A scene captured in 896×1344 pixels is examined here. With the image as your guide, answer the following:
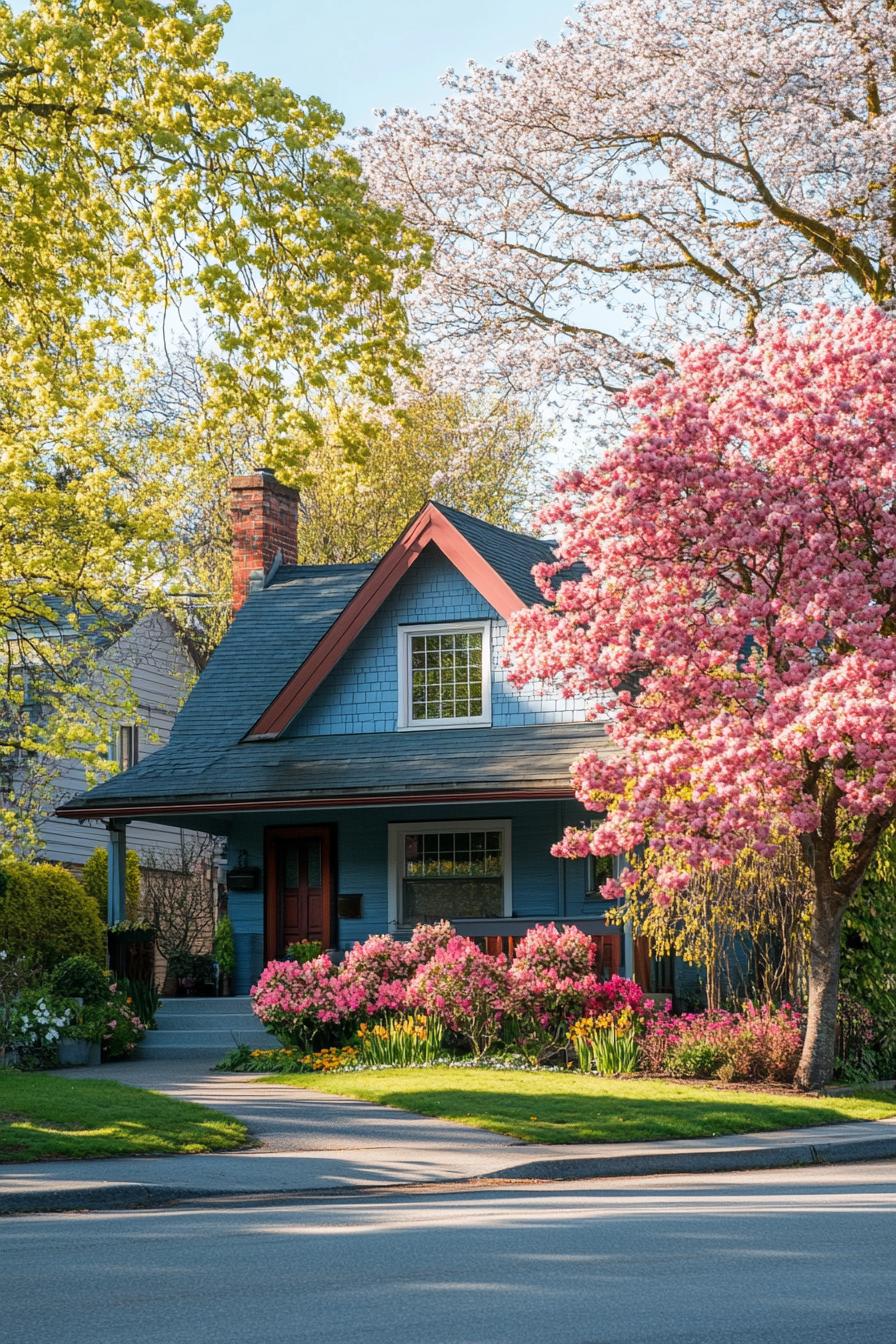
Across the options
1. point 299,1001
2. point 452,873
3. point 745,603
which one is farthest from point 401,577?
point 745,603

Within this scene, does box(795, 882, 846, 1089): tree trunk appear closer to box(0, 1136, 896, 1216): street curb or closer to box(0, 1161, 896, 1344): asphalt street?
box(0, 1136, 896, 1216): street curb

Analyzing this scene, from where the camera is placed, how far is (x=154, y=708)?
4131 cm

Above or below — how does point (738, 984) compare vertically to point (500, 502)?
below

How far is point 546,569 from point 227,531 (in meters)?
23.5

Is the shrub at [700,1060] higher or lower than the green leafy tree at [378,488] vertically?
lower

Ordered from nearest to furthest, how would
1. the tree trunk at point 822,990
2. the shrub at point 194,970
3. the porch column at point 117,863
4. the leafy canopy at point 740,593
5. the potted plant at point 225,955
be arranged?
the leafy canopy at point 740,593 < the tree trunk at point 822,990 < the porch column at point 117,863 < the potted plant at point 225,955 < the shrub at point 194,970

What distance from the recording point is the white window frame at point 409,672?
2564cm

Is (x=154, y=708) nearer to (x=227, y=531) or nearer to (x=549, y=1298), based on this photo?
(x=227, y=531)

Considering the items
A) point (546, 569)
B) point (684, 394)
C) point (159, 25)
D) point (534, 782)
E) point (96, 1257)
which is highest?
point (159, 25)

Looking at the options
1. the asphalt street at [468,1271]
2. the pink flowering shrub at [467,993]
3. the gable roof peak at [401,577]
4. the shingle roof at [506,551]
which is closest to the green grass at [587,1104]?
the pink flowering shrub at [467,993]

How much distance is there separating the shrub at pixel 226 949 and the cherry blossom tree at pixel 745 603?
947cm

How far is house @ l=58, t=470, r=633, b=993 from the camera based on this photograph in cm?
2466

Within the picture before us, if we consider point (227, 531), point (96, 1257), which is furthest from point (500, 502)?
point (96, 1257)

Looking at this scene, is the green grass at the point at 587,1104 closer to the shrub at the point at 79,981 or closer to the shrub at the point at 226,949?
the shrub at the point at 79,981
